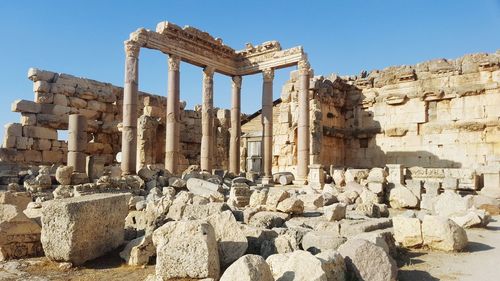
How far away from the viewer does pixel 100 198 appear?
5.91m

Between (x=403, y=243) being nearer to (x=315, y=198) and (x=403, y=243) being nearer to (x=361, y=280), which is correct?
(x=361, y=280)

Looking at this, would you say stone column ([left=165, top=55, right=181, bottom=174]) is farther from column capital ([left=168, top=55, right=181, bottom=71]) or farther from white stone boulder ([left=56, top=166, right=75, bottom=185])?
white stone boulder ([left=56, top=166, right=75, bottom=185])

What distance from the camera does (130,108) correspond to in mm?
15445

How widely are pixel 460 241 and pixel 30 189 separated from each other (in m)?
11.2

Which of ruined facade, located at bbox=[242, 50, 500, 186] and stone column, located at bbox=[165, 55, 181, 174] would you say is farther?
ruined facade, located at bbox=[242, 50, 500, 186]

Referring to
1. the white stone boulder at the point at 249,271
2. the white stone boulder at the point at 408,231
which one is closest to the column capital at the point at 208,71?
the white stone boulder at the point at 408,231

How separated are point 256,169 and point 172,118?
6.99 metres

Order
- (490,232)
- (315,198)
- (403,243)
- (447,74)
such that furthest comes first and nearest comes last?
Result: (447,74) → (315,198) → (490,232) → (403,243)

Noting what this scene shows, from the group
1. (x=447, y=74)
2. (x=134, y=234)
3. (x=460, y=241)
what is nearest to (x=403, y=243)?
(x=460, y=241)

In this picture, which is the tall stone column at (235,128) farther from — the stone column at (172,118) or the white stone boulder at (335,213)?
the white stone boulder at (335,213)

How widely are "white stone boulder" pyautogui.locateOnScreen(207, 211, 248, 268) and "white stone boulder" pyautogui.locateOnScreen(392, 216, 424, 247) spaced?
2890 millimetres

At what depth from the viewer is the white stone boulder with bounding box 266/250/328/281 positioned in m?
3.82

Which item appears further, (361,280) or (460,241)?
(460,241)

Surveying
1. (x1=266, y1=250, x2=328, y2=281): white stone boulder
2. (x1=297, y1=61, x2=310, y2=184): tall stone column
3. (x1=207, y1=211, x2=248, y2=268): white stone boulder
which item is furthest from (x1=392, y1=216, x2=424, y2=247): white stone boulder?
(x1=297, y1=61, x2=310, y2=184): tall stone column
